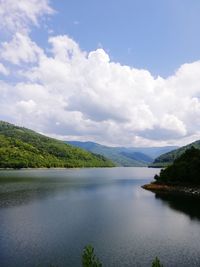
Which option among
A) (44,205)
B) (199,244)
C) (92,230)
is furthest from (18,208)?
(199,244)

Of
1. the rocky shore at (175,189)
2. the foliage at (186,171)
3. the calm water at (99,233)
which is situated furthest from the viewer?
the foliage at (186,171)

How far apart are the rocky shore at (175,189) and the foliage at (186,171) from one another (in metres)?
3.12

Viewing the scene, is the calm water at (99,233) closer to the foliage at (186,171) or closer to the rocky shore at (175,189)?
the rocky shore at (175,189)

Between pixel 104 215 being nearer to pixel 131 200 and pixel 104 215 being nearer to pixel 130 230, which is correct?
pixel 130 230

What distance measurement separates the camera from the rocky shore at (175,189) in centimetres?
11886

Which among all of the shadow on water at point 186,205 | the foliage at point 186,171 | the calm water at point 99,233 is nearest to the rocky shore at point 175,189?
the foliage at point 186,171

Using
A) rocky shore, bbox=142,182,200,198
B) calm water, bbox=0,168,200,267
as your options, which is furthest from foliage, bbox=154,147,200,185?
calm water, bbox=0,168,200,267

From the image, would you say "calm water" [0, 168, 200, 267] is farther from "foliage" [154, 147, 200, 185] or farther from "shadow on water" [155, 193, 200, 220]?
"foliage" [154, 147, 200, 185]

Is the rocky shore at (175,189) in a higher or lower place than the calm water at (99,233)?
higher

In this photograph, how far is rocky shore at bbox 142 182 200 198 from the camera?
119m

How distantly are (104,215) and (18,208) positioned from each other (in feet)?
80.0

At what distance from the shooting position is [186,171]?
426 ft

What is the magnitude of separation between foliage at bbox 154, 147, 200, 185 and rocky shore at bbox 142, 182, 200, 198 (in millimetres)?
3118

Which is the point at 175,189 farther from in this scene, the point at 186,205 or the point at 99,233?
the point at 99,233
